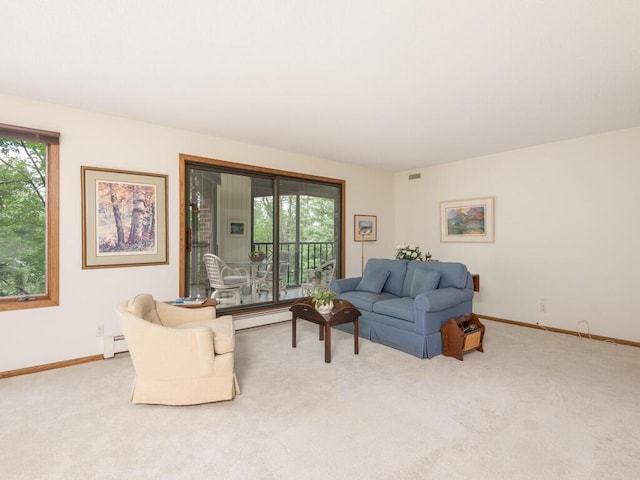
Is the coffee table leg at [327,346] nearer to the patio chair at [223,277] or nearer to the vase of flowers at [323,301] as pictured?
the vase of flowers at [323,301]

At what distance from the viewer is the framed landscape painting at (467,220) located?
16.7 feet

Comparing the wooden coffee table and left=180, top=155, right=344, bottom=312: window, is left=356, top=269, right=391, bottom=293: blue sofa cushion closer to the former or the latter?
the wooden coffee table

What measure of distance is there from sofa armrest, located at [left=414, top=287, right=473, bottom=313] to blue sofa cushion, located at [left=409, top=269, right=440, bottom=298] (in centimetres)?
16

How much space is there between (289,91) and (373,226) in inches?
140

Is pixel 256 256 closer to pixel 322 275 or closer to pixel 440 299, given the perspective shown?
pixel 322 275

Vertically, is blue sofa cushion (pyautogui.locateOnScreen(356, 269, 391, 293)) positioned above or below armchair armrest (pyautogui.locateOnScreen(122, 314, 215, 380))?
above

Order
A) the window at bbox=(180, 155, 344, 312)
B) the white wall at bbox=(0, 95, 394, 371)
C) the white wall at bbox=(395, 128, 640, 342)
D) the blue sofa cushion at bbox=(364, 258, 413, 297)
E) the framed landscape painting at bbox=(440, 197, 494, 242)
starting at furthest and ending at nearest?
the framed landscape painting at bbox=(440, 197, 494, 242) < the blue sofa cushion at bbox=(364, 258, 413, 297) < the window at bbox=(180, 155, 344, 312) < the white wall at bbox=(395, 128, 640, 342) < the white wall at bbox=(0, 95, 394, 371)

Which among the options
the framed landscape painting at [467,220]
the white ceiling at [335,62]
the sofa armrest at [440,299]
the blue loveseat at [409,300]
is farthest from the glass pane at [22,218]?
the framed landscape painting at [467,220]

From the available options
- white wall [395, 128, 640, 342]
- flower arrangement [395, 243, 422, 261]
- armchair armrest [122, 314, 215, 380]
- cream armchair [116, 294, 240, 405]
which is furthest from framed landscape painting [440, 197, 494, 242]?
armchair armrest [122, 314, 215, 380]

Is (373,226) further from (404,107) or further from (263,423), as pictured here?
(263,423)

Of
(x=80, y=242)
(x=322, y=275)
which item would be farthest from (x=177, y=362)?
(x=322, y=275)

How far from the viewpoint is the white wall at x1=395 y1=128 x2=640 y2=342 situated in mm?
3908

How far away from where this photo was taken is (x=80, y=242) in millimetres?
3344

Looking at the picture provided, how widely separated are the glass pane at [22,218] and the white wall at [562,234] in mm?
5363
